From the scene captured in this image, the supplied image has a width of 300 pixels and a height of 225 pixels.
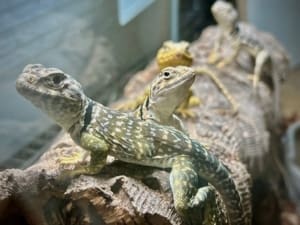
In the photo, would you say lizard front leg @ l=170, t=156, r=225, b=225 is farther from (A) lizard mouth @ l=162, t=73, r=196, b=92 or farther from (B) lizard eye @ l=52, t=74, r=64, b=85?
(B) lizard eye @ l=52, t=74, r=64, b=85

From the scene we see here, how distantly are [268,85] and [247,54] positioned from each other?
0.22 meters

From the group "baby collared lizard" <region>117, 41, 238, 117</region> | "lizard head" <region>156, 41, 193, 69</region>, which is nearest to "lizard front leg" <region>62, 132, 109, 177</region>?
"baby collared lizard" <region>117, 41, 238, 117</region>

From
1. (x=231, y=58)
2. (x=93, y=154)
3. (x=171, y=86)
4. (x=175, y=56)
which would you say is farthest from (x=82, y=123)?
(x=231, y=58)

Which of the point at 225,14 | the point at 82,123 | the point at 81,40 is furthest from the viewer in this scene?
the point at 225,14

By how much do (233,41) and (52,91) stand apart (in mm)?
1849

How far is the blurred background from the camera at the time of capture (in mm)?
1715

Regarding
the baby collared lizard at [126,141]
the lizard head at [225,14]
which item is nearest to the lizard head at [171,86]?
the baby collared lizard at [126,141]

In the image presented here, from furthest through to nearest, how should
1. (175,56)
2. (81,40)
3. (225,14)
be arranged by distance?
(225,14), (81,40), (175,56)

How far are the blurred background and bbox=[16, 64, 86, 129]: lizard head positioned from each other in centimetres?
20

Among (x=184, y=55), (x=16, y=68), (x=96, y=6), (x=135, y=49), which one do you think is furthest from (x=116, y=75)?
(x=16, y=68)

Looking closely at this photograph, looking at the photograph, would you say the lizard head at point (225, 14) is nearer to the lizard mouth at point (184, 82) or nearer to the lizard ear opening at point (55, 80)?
the lizard mouth at point (184, 82)

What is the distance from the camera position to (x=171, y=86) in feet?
5.86

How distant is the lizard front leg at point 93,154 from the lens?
1.56 metres

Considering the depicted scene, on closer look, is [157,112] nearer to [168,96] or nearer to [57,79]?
[168,96]
